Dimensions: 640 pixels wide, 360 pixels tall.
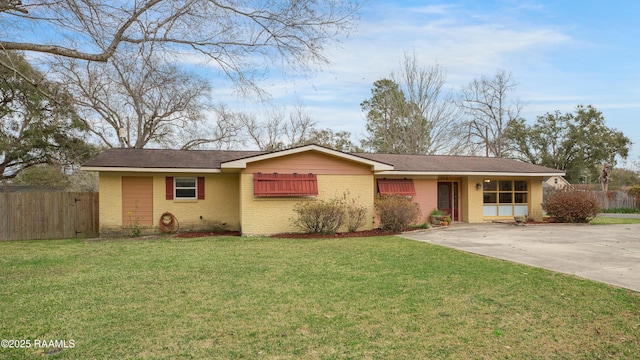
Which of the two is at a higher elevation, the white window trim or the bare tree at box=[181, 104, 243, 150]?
the bare tree at box=[181, 104, 243, 150]

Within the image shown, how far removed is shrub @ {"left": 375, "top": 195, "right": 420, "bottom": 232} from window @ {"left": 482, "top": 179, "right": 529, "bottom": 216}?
18.1 ft

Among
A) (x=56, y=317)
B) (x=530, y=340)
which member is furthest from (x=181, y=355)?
(x=530, y=340)

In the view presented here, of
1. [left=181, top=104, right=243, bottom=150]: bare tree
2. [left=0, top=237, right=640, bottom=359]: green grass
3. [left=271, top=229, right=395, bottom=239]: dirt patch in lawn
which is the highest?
[left=181, top=104, right=243, bottom=150]: bare tree

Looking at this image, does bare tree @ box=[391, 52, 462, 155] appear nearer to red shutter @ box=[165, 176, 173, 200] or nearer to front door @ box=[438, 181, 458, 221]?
front door @ box=[438, 181, 458, 221]

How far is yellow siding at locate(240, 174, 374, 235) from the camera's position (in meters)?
12.9

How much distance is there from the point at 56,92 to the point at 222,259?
15.4ft

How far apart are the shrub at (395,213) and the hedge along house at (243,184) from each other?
2.10 ft

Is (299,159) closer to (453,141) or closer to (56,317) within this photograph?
(56,317)

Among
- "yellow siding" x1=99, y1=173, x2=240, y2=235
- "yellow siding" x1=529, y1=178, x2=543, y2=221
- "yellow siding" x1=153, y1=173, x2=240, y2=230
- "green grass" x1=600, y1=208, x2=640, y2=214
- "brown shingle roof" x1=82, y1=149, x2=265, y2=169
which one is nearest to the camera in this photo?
"brown shingle roof" x1=82, y1=149, x2=265, y2=169

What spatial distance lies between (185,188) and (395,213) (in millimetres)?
8025

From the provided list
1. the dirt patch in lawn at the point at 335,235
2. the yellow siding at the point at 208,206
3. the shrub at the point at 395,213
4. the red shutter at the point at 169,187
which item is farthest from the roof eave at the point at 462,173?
the red shutter at the point at 169,187

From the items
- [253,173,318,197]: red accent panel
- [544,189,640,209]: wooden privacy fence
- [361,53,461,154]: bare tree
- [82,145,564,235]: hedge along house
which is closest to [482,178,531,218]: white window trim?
[82,145,564,235]: hedge along house

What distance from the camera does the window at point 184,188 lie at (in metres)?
A: 14.0

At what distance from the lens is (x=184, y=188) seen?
14.3m
